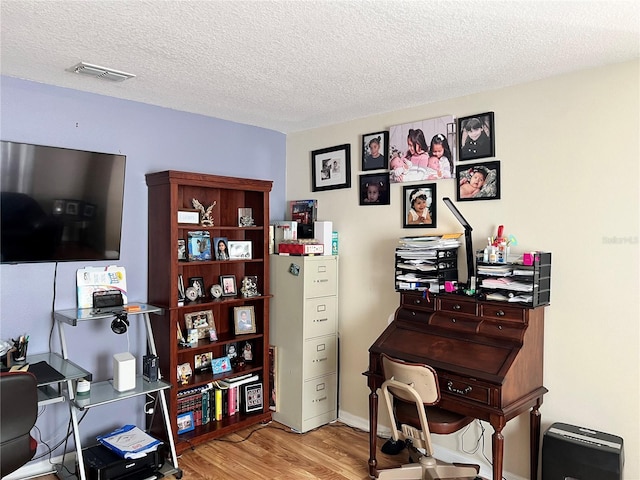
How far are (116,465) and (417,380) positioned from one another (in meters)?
1.78

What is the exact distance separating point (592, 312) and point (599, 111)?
1085 mm

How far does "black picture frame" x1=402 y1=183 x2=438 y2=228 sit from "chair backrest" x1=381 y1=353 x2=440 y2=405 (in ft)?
3.53

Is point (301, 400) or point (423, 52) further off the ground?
point (423, 52)

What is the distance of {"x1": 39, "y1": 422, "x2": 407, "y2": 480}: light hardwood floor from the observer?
301cm

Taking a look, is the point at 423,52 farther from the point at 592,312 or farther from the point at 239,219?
the point at 239,219

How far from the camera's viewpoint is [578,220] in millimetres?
2658

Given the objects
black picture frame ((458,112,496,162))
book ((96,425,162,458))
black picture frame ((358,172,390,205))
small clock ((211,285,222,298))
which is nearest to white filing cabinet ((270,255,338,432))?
small clock ((211,285,222,298))

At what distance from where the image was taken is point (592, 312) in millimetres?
2617

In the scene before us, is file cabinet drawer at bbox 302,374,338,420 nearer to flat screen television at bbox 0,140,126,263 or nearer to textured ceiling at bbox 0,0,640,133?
flat screen television at bbox 0,140,126,263

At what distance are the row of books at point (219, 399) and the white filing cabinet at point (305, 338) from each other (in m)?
0.23

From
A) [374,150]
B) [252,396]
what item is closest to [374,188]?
[374,150]

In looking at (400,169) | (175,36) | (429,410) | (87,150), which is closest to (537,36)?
(400,169)

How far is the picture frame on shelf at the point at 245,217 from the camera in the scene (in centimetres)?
383

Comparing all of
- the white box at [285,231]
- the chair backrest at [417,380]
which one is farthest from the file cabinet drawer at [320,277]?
the chair backrest at [417,380]
